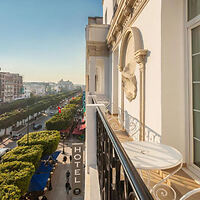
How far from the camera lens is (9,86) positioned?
71188 millimetres

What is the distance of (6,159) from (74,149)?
26.0 ft

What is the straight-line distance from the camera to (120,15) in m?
5.18

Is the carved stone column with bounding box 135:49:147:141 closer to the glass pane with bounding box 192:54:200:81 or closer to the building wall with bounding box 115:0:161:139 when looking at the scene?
the building wall with bounding box 115:0:161:139

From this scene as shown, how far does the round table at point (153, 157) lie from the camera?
1.57m

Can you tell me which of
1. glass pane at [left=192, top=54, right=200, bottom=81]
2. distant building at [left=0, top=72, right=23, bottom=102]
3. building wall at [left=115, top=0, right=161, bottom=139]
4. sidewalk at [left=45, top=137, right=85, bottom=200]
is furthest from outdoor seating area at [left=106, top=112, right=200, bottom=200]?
distant building at [left=0, top=72, right=23, bottom=102]

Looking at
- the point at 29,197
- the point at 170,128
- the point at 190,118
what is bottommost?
the point at 29,197

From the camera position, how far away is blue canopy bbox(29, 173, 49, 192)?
33.2 feet

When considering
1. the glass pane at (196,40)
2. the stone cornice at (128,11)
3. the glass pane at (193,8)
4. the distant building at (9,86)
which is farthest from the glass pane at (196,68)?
the distant building at (9,86)

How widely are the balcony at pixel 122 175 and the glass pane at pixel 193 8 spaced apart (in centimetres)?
220

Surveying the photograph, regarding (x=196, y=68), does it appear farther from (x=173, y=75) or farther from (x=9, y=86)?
(x=9, y=86)

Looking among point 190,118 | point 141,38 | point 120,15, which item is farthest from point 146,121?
point 120,15

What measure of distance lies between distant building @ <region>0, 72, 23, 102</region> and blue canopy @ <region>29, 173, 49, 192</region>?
62916 mm

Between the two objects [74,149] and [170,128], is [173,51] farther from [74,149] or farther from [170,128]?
[74,149]

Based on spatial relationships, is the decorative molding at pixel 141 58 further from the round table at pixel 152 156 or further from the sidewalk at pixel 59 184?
the sidewalk at pixel 59 184
